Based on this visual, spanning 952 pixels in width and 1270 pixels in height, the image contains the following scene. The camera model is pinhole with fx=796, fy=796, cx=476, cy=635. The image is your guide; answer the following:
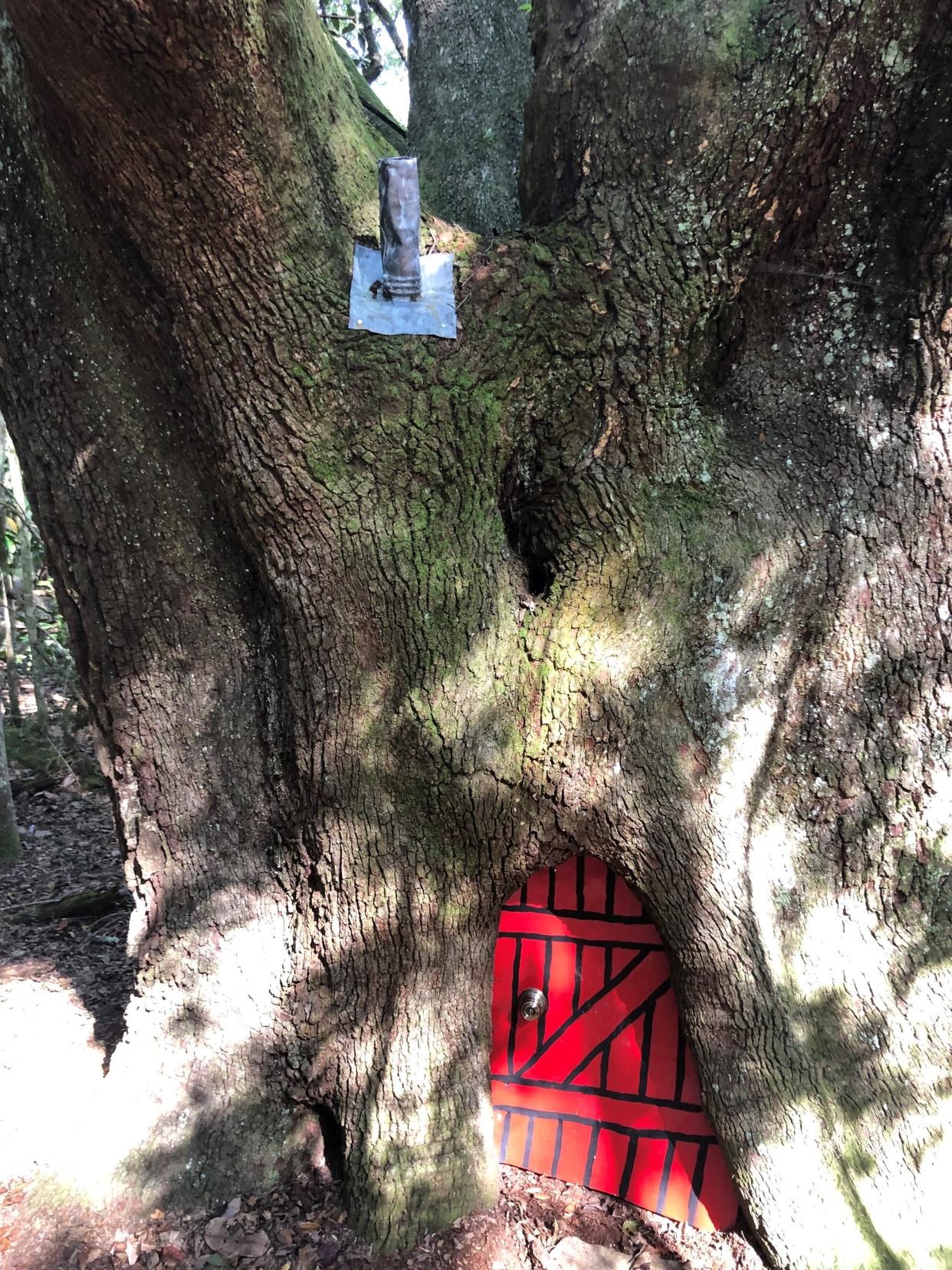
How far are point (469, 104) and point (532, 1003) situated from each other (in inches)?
142

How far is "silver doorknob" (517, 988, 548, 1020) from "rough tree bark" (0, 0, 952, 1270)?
0.20 metres

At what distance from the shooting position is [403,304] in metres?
2.19

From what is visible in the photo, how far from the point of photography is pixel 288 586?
2199mm

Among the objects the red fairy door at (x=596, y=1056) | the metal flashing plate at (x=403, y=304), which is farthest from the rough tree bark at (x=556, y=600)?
the red fairy door at (x=596, y=1056)

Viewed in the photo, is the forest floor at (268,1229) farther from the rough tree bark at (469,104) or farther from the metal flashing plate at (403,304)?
the rough tree bark at (469,104)

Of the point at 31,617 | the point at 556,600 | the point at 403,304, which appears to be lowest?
the point at 31,617

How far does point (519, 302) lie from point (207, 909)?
6.69 feet

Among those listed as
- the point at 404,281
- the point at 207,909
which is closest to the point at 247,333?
the point at 404,281

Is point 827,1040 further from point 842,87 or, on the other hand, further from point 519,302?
point 842,87

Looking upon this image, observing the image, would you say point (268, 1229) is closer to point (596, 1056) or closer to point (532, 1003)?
point (532, 1003)

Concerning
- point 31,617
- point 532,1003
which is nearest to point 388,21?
point 31,617

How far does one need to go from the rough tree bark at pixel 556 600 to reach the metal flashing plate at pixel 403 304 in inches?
2.3

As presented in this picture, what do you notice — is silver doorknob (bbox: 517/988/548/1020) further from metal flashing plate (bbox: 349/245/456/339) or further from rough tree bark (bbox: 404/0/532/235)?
rough tree bark (bbox: 404/0/532/235)

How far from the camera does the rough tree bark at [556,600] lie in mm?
2156
